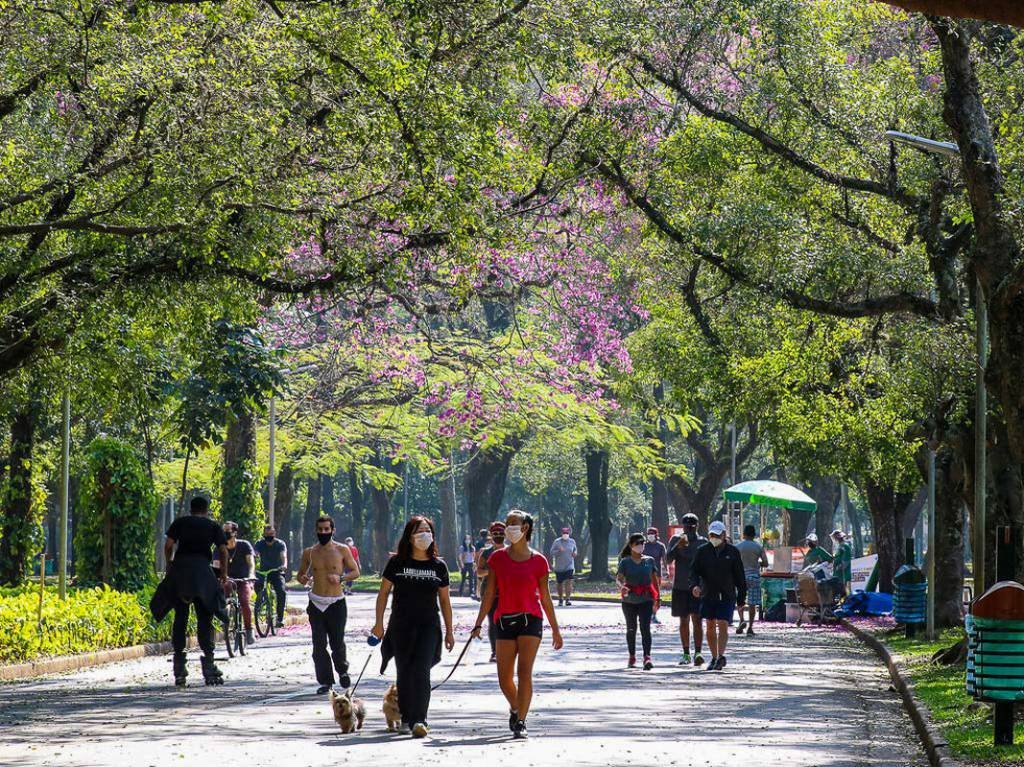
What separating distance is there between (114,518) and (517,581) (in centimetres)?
1519

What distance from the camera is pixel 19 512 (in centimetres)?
3114

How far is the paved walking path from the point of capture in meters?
11.8

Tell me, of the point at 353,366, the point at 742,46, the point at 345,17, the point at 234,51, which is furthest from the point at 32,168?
the point at 353,366

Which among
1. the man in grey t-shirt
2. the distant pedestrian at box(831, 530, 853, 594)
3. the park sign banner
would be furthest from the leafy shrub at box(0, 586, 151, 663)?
the park sign banner

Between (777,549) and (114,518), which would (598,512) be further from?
(114,518)

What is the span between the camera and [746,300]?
83.0 feet

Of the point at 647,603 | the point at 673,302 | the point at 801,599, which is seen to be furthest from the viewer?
the point at 801,599

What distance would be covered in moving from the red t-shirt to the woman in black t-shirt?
16.4 inches

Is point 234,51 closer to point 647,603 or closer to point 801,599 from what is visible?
point 647,603

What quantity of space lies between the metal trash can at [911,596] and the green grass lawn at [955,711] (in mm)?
2221

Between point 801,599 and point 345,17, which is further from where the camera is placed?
point 801,599

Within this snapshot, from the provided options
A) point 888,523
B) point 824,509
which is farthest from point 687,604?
point 824,509

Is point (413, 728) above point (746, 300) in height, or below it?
below

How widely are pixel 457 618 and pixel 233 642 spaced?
10.5 metres
